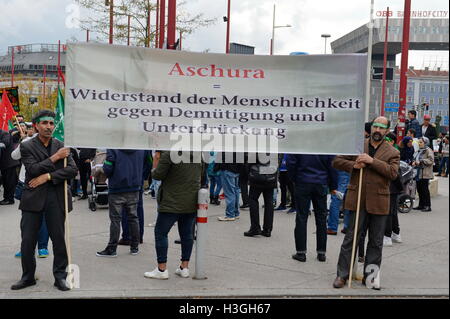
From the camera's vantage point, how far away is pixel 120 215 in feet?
27.5

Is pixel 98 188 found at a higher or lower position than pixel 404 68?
lower

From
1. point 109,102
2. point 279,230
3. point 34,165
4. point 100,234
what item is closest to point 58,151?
point 34,165

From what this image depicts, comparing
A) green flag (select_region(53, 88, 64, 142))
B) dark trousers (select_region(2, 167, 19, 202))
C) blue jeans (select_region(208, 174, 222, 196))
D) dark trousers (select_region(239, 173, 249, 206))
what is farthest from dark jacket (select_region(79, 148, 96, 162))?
green flag (select_region(53, 88, 64, 142))

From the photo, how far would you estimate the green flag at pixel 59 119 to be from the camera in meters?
7.16

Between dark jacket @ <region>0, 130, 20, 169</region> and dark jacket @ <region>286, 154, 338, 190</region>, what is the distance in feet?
25.4

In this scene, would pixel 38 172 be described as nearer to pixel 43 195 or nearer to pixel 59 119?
pixel 43 195

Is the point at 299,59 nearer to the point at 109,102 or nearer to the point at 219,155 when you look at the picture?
the point at 109,102

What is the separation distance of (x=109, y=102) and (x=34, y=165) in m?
1.04

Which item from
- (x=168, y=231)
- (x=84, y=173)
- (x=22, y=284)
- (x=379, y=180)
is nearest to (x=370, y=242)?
(x=379, y=180)

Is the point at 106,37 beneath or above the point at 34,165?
above

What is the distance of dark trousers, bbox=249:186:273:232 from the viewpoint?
1005 centimetres

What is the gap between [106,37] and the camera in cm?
2327

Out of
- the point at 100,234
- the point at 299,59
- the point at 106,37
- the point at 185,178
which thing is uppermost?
the point at 106,37

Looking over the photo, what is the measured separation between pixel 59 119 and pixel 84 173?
280 inches
